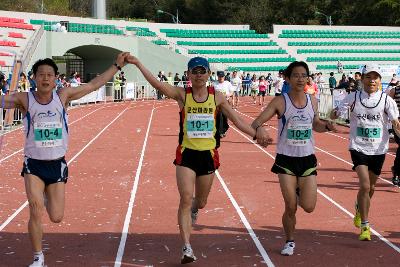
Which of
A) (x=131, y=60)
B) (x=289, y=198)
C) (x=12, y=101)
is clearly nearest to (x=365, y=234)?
(x=289, y=198)

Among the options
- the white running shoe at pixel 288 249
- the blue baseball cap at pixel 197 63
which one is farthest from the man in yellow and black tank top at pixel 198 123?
the white running shoe at pixel 288 249

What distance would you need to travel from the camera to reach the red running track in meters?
7.71

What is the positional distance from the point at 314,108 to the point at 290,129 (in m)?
0.37

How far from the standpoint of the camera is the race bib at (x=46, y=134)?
7.24 meters

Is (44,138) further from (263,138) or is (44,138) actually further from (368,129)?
(368,129)

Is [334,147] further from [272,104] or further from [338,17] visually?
[338,17]

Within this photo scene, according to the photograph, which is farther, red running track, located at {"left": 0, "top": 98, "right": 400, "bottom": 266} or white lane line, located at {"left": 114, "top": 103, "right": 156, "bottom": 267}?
red running track, located at {"left": 0, "top": 98, "right": 400, "bottom": 266}

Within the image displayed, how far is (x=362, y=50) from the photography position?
6200 centimetres

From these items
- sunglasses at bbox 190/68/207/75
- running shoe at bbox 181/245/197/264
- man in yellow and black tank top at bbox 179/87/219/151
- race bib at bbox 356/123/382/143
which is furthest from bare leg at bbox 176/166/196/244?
Result: race bib at bbox 356/123/382/143

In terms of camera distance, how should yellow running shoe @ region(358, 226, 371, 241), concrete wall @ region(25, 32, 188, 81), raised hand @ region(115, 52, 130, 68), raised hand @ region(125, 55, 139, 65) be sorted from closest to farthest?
raised hand @ region(125, 55, 139, 65), raised hand @ region(115, 52, 130, 68), yellow running shoe @ region(358, 226, 371, 241), concrete wall @ region(25, 32, 188, 81)

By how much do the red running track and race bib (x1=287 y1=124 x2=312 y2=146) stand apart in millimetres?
1123

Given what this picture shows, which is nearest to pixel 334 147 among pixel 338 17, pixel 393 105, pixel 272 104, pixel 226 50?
pixel 393 105

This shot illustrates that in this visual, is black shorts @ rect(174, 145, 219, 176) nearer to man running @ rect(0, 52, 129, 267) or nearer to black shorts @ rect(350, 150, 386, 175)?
man running @ rect(0, 52, 129, 267)

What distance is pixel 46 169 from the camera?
7254mm
